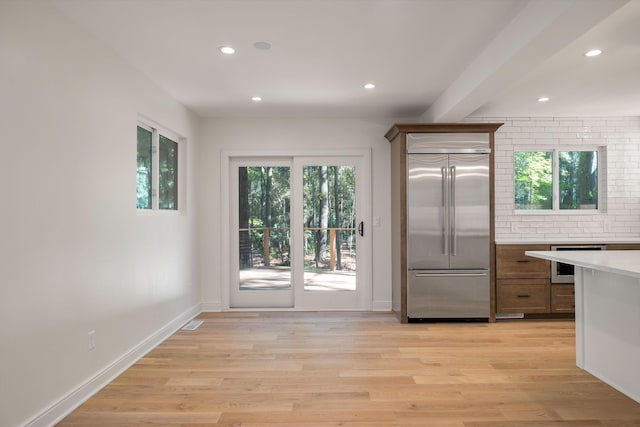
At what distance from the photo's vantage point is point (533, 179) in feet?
17.2

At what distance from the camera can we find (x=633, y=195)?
517cm

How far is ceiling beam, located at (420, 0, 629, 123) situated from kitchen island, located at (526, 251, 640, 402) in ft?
4.44

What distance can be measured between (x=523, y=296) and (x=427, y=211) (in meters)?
1.45

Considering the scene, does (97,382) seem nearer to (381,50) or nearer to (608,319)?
(381,50)

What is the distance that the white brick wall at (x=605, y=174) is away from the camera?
5.14 metres

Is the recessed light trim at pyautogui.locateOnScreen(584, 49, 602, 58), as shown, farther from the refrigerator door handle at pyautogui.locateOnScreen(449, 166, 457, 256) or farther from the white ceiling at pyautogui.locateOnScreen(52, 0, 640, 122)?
the refrigerator door handle at pyautogui.locateOnScreen(449, 166, 457, 256)

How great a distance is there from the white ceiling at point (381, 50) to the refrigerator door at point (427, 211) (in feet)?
1.86

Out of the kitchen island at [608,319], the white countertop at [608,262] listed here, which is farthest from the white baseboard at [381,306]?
the white countertop at [608,262]

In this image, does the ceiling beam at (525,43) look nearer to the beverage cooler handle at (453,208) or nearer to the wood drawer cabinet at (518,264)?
the beverage cooler handle at (453,208)

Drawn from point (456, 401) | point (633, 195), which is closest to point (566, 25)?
point (456, 401)

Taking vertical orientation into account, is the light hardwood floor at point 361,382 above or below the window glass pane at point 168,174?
below

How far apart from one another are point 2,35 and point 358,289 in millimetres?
4262

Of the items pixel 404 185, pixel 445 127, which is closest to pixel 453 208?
pixel 404 185

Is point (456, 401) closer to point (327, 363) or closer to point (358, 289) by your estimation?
point (327, 363)
